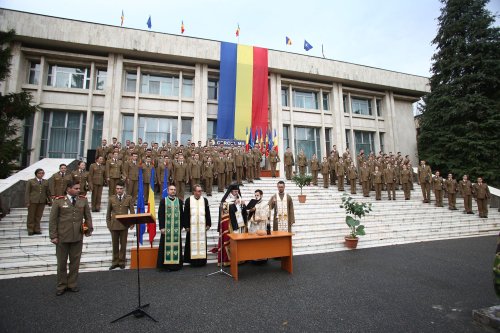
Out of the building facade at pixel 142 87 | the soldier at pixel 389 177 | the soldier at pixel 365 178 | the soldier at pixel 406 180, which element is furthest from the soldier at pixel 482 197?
the building facade at pixel 142 87

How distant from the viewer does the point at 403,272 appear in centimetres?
560

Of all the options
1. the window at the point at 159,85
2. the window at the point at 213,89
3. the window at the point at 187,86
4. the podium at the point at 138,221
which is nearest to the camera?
the podium at the point at 138,221

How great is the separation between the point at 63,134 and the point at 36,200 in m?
11.4

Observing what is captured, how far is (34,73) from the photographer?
16.2m

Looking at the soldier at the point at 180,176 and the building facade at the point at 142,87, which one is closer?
the soldier at the point at 180,176

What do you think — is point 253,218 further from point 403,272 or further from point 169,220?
point 403,272

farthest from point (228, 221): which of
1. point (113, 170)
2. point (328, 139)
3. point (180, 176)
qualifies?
point (328, 139)

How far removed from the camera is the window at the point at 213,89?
19141 mm

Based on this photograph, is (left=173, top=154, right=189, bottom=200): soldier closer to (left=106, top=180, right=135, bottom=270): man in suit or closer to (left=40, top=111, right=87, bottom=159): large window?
(left=106, top=180, right=135, bottom=270): man in suit

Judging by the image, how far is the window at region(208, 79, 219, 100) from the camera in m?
19.1

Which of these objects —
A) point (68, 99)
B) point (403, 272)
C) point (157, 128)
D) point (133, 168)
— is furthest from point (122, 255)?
point (68, 99)

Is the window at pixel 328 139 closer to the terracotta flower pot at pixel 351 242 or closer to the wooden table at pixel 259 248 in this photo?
the terracotta flower pot at pixel 351 242

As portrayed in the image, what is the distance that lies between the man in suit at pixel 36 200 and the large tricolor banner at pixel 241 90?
36.6 ft

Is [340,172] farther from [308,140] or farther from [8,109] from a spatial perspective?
[8,109]
